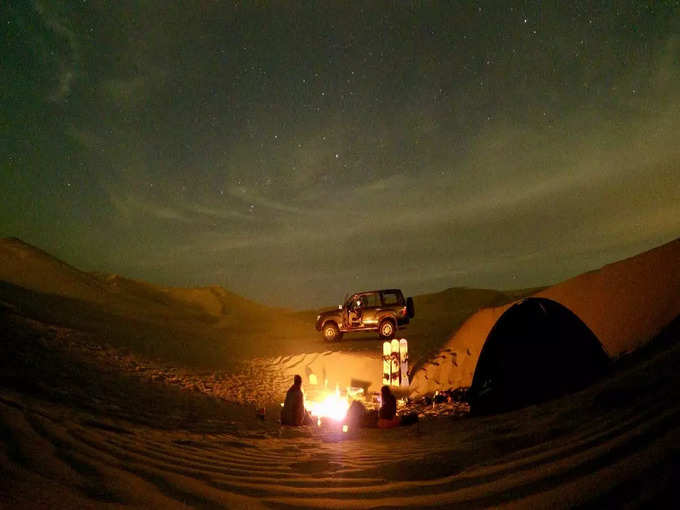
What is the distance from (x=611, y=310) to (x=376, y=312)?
850 centimetres

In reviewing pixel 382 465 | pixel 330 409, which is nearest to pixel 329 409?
pixel 330 409

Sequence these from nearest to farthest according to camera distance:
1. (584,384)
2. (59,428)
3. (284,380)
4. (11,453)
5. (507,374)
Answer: (11,453), (59,428), (584,384), (507,374), (284,380)

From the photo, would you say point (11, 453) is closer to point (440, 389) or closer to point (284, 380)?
point (440, 389)

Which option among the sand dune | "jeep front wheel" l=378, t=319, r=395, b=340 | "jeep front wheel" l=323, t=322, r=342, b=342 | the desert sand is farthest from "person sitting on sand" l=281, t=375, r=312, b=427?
"jeep front wheel" l=323, t=322, r=342, b=342

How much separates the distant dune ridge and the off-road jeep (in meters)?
3.56

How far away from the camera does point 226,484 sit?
9.12 feet

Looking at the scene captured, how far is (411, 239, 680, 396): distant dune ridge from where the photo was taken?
321 inches

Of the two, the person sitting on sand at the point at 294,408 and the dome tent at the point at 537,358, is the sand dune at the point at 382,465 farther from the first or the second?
the person sitting on sand at the point at 294,408

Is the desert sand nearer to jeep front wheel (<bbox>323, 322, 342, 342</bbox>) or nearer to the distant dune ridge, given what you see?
the distant dune ridge

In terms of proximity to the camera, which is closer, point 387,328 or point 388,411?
point 388,411

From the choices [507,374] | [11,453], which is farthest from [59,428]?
[507,374]

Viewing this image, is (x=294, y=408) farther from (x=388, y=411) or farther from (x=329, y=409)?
(x=388, y=411)

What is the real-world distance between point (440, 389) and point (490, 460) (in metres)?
8.53

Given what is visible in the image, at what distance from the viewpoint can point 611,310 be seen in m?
9.40
